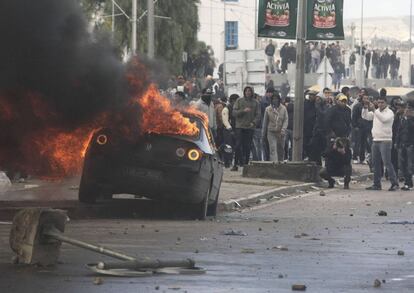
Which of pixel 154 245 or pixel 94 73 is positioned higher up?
pixel 94 73

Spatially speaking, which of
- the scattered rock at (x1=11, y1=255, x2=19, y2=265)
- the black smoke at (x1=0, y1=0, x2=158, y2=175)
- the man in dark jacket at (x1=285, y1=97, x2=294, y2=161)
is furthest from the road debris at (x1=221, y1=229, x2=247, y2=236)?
the man in dark jacket at (x1=285, y1=97, x2=294, y2=161)

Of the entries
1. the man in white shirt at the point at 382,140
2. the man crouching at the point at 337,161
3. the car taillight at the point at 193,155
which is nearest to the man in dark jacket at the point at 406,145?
the man in white shirt at the point at 382,140

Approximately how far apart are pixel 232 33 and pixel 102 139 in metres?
73.2

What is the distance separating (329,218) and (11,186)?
209 inches

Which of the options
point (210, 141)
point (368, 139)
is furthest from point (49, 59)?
point (368, 139)

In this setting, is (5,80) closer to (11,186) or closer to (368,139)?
(11,186)

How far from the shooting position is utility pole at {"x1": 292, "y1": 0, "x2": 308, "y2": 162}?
83.7ft

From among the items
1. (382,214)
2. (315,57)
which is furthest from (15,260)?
(315,57)

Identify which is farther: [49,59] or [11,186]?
[11,186]

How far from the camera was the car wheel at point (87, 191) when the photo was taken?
15.3 m

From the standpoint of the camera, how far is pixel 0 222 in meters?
14.6

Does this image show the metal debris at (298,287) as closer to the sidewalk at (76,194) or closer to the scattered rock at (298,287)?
the scattered rock at (298,287)

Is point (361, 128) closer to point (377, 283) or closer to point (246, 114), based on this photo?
point (246, 114)

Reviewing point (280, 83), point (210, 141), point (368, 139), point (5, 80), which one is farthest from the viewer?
point (280, 83)
